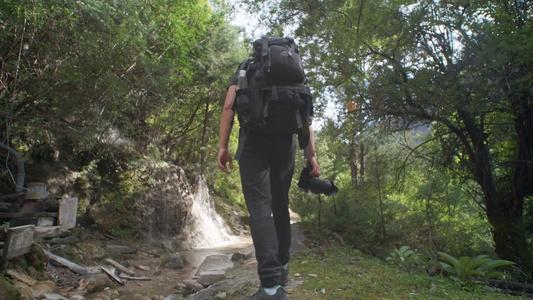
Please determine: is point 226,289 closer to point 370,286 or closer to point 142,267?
point 370,286

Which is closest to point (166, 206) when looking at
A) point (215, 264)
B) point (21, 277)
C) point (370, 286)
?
point (215, 264)

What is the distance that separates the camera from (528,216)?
303 inches

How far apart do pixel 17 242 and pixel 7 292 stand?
4.63 ft

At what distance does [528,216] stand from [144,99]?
40.4 feet

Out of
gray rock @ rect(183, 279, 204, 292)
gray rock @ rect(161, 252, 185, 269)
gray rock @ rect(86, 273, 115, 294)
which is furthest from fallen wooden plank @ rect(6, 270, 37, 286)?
gray rock @ rect(161, 252, 185, 269)

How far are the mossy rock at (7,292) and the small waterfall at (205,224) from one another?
11186 mm

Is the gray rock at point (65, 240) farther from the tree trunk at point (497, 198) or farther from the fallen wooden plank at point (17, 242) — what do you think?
the tree trunk at point (497, 198)

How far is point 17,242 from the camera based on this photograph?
17.1 ft

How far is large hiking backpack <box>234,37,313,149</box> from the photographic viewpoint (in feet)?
8.66

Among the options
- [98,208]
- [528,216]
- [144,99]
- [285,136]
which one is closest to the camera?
[285,136]

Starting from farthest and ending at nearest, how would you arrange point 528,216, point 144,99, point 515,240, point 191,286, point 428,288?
point 144,99, point 528,216, point 515,240, point 191,286, point 428,288

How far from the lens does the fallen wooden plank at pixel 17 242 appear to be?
496 cm

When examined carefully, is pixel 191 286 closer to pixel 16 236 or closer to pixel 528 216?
pixel 16 236

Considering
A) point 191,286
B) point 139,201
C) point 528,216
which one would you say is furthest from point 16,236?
point 528,216
